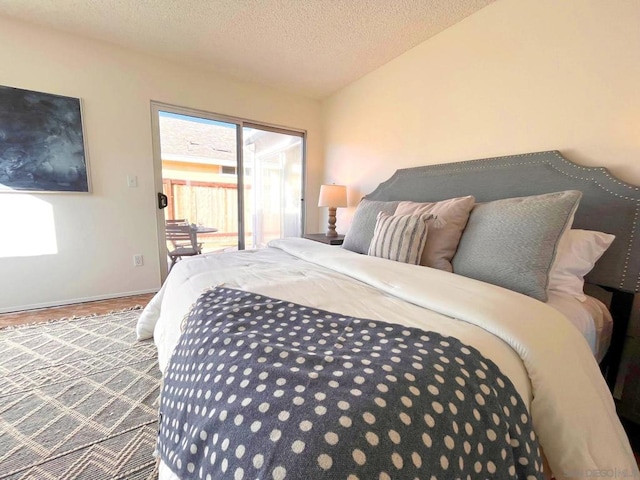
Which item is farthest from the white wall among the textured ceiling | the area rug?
the area rug

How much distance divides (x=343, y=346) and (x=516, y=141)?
189 cm

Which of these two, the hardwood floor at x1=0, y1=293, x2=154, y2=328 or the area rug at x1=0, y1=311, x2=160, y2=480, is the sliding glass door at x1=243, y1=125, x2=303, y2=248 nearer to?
the hardwood floor at x1=0, y1=293, x2=154, y2=328

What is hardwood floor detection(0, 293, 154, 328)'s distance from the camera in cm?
226

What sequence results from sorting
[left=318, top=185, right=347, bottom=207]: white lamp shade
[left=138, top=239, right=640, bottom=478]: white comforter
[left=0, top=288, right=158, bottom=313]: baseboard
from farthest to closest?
[left=318, top=185, right=347, bottom=207]: white lamp shade
[left=0, top=288, right=158, bottom=313]: baseboard
[left=138, top=239, right=640, bottom=478]: white comforter

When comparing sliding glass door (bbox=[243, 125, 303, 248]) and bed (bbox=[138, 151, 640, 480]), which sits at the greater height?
sliding glass door (bbox=[243, 125, 303, 248])

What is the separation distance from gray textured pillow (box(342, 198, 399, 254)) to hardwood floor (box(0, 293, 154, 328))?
2077 millimetres

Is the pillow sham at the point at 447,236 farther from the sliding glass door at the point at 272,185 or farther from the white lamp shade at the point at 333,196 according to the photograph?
the sliding glass door at the point at 272,185

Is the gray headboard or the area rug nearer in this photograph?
the area rug

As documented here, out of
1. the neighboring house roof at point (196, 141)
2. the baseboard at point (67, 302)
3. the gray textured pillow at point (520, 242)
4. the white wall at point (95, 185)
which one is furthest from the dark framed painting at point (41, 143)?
the gray textured pillow at point (520, 242)

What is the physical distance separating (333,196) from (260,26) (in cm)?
161

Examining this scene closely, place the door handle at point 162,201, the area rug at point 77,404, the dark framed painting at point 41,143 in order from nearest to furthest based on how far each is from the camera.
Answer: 1. the area rug at point 77,404
2. the dark framed painting at point 41,143
3. the door handle at point 162,201

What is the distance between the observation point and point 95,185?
2.58m

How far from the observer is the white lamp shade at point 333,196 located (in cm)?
304

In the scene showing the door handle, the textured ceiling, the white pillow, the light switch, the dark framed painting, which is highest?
the textured ceiling
